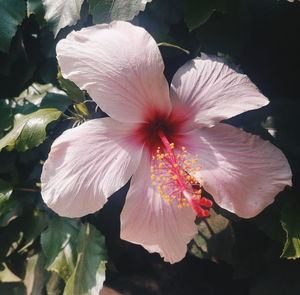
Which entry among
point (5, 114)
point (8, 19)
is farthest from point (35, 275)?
Answer: point (8, 19)

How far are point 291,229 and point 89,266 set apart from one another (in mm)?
554

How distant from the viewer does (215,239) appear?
1.06 m

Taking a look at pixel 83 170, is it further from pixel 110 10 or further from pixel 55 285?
pixel 55 285

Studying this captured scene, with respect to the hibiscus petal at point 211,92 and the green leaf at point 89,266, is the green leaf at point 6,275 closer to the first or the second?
Result: the green leaf at point 89,266

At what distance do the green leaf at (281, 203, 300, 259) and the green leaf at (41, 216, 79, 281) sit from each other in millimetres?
641

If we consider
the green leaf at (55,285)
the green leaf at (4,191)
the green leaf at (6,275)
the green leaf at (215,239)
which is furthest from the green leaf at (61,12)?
the green leaf at (6,275)

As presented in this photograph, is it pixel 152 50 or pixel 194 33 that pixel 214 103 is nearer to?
pixel 152 50

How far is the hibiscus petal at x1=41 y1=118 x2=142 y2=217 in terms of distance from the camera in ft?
2.41

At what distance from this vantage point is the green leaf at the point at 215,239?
1046 mm

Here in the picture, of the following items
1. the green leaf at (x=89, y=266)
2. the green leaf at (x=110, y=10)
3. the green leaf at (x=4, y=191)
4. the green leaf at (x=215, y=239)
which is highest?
the green leaf at (x=110, y=10)

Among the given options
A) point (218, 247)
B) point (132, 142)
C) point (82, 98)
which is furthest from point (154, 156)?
point (218, 247)

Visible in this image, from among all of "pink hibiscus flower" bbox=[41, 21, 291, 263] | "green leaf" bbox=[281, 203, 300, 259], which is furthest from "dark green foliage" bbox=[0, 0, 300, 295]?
"pink hibiscus flower" bbox=[41, 21, 291, 263]

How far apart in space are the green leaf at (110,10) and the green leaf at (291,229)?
0.60 m

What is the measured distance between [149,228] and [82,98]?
42cm
